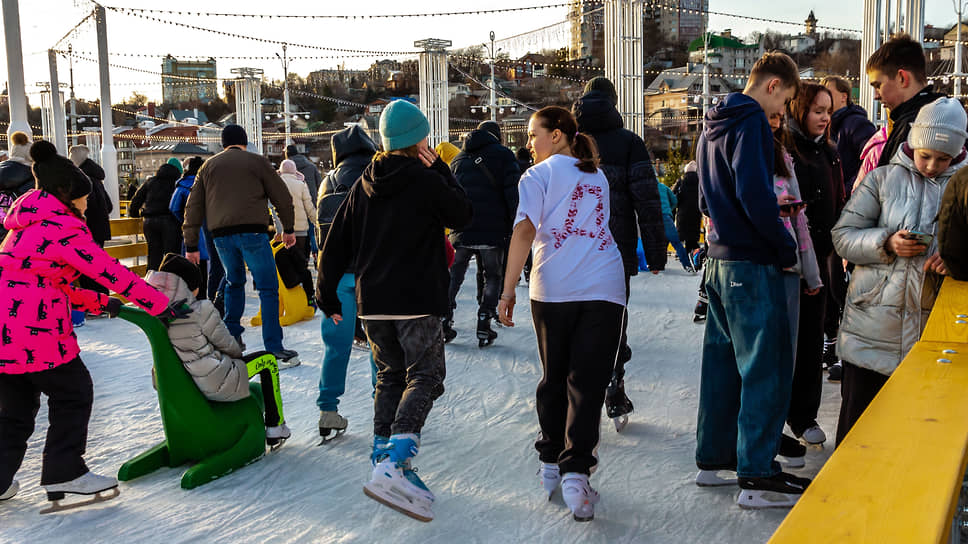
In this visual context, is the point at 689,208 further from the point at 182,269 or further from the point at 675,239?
the point at 182,269

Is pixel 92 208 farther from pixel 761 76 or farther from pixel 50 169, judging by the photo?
pixel 761 76

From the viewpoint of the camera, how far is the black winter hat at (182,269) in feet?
11.2

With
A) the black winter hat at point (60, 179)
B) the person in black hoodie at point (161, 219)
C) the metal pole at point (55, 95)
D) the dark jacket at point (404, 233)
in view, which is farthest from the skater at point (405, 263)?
the metal pole at point (55, 95)

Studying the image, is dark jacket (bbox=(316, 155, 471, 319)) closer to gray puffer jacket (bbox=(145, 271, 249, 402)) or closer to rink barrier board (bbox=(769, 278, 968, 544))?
gray puffer jacket (bbox=(145, 271, 249, 402))

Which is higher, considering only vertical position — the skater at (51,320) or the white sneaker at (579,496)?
the skater at (51,320)

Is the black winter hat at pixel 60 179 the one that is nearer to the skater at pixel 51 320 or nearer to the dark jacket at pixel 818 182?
the skater at pixel 51 320

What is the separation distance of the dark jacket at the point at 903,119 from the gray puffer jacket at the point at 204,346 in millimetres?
2693

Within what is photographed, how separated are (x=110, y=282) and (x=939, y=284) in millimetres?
2903

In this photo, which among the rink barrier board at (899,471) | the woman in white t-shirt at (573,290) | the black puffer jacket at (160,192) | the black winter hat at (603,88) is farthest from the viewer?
the black puffer jacket at (160,192)

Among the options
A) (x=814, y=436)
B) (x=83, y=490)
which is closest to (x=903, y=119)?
(x=814, y=436)

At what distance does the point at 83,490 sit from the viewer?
3105mm

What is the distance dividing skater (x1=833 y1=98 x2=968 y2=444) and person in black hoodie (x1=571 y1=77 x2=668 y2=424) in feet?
3.27

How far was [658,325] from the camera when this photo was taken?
6352 millimetres

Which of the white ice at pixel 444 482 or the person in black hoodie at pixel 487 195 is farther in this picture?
the person in black hoodie at pixel 487 195
